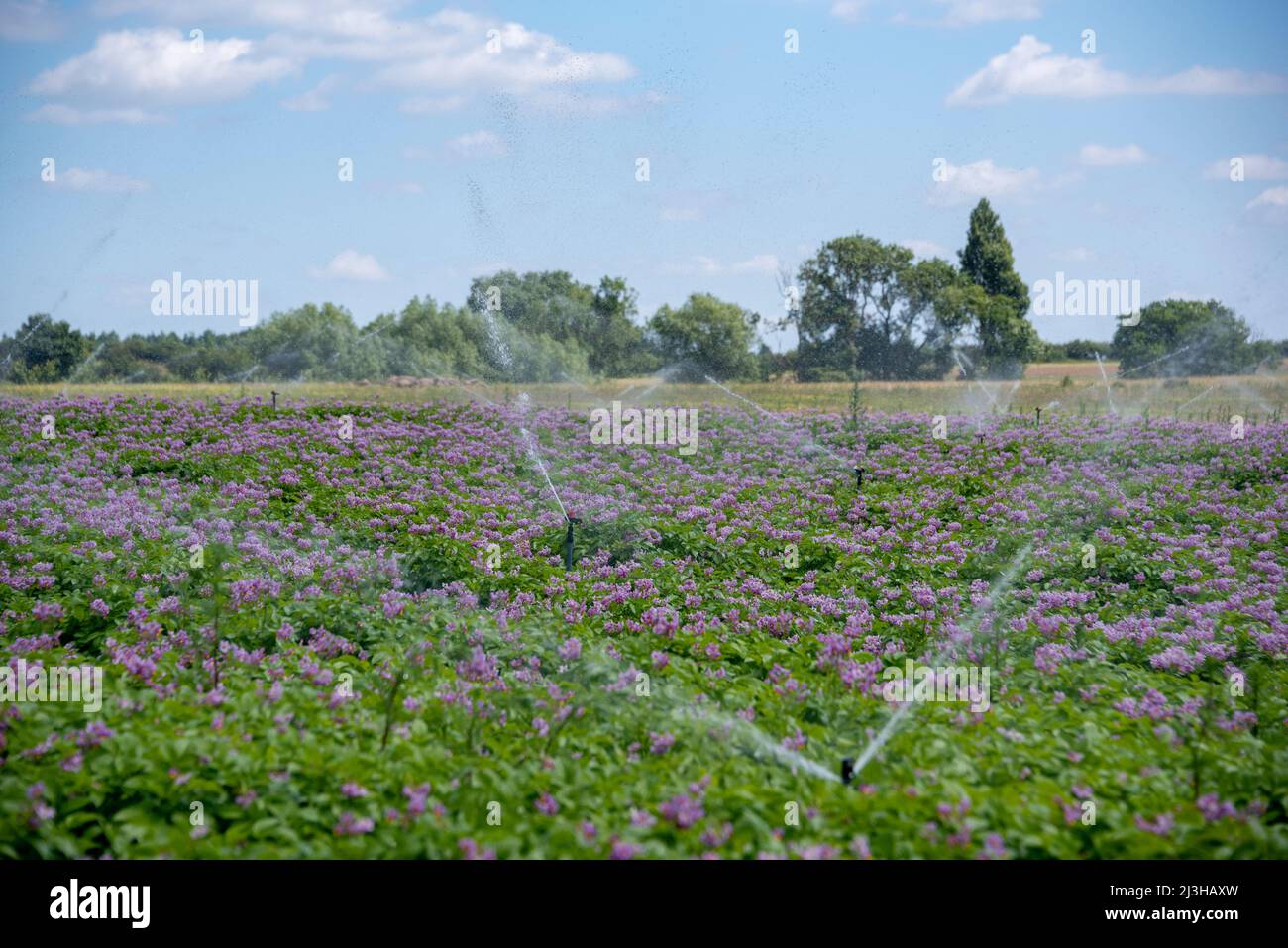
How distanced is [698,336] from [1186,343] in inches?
895

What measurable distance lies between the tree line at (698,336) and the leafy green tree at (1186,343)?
0.43 feet

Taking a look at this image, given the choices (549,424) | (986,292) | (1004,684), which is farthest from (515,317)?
(1004,684)

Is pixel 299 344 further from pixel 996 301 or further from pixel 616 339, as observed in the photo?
pixel 996 301

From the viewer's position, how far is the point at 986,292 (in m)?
56.1

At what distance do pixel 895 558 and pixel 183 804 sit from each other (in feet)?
24.8

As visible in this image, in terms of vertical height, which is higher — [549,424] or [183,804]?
[549,424]

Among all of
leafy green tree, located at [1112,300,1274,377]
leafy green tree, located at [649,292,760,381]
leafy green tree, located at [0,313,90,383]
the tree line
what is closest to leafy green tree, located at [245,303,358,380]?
the tree line

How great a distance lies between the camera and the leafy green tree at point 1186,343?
36.2 meters

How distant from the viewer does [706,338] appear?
48.5 meters
